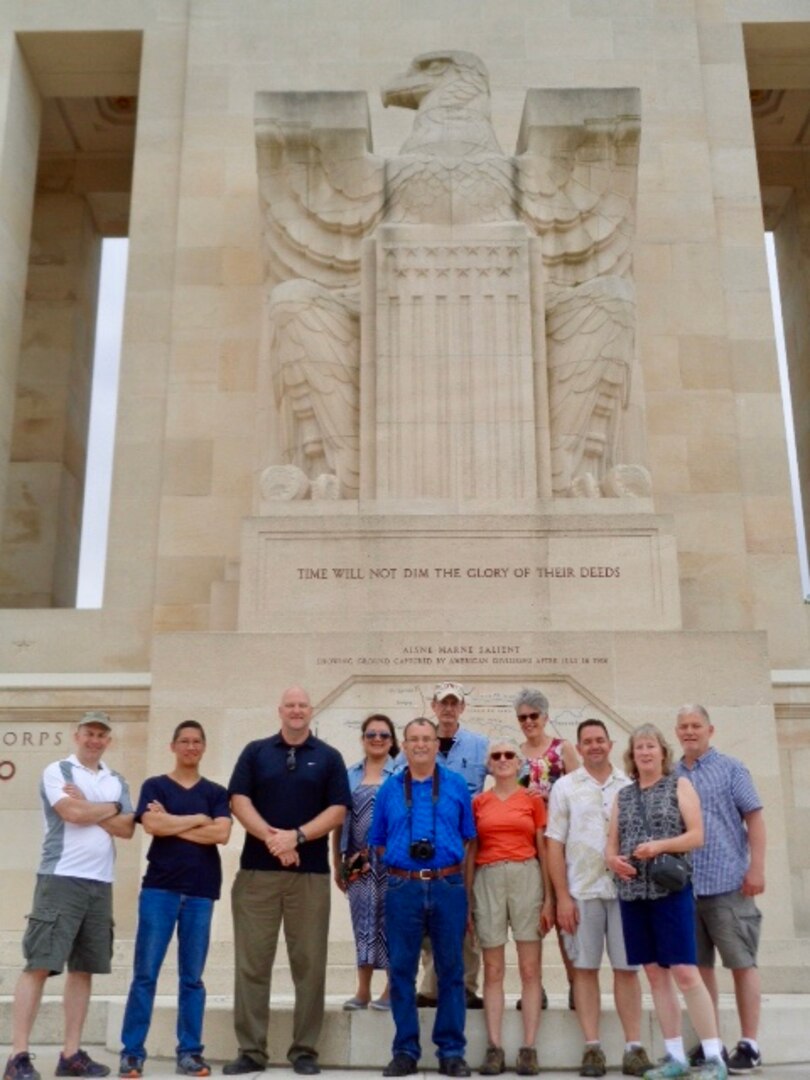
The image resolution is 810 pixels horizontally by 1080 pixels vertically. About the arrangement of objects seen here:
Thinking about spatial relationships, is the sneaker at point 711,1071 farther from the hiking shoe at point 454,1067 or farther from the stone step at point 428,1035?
the hiking shoe at point 454,1067

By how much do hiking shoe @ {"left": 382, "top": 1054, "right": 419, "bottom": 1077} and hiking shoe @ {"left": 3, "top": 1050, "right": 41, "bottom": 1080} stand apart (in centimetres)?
160

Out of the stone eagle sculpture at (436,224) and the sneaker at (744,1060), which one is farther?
the stone eagle sculpture at (436,224)

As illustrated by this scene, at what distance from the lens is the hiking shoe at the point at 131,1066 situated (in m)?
5.68

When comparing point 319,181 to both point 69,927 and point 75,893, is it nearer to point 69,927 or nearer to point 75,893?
point 75,893

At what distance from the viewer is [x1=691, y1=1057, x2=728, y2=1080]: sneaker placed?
5.40 metres

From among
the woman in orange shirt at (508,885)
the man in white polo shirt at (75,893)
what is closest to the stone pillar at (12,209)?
the man in white polo shirt at (75,893)

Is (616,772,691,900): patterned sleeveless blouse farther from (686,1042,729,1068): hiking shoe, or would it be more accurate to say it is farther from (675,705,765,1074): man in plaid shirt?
(686,1042,729,1068): hiking shoe

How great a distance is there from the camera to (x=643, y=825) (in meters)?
5.83

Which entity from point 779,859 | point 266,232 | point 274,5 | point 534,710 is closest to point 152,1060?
point 534,710

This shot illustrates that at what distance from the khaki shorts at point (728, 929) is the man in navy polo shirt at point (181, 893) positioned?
2.48m

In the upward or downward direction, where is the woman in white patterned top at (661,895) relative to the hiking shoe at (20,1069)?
upward

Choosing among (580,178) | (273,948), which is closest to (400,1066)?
(273,948)

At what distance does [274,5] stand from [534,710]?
1243 centimetres

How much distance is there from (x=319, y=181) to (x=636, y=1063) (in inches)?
376
